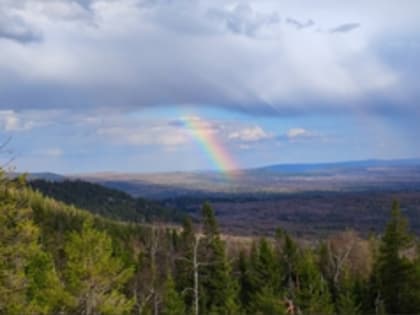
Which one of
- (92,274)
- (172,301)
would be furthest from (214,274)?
(92,274)

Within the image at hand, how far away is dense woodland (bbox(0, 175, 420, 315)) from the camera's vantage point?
2236 centimetres

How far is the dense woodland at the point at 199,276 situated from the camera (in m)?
22.4

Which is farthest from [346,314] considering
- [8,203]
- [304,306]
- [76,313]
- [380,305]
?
[8,203]

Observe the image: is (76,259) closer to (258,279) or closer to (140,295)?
(258,279)

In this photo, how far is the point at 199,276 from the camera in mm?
53062

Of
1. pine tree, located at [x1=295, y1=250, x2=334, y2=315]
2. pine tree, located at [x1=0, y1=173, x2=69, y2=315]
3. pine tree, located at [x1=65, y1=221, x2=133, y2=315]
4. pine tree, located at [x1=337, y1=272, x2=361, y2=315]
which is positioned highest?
pine tree, located at [x1=0, y1=173, x2=69, y2=315]

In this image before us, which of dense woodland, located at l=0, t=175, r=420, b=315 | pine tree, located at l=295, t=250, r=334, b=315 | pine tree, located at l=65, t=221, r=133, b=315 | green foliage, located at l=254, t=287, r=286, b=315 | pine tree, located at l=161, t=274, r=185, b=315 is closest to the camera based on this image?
dense woodland, located at l=0, t=175, r=420, b=315

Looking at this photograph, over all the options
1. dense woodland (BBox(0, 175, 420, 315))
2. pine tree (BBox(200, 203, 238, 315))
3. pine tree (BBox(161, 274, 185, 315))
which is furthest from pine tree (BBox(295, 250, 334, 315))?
pine tree (BBox(161, 274, 185, 315))

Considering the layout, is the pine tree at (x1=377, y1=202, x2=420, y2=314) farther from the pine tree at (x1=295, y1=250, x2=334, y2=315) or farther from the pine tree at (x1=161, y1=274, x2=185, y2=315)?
the pine tree at (x1=161, y1=274, x2=185, y2=315)

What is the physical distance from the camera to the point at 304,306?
44.9m

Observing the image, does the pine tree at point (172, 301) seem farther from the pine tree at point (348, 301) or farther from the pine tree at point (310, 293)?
the pine tree at point (348, 301)

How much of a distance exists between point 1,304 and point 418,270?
1403 inches

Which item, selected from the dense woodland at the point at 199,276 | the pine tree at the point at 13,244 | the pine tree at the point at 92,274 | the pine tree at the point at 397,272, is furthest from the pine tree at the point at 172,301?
the pine tree at the point at 13,244

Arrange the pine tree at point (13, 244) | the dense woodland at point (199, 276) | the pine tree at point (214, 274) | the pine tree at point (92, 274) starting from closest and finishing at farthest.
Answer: the pine tree at point (13, 244), the dense woodland at point (199, 276), the pine tree at point (92, 274), the pine tree at point (214, 274)
